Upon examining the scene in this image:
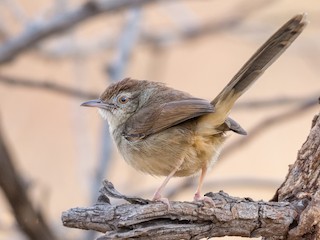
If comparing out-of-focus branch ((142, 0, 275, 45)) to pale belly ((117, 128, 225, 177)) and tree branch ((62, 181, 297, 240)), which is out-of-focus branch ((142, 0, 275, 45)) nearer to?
pale belly ((117, 128, 225, 177))

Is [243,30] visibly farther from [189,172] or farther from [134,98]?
[189,172]

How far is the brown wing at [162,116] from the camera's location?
3.54m

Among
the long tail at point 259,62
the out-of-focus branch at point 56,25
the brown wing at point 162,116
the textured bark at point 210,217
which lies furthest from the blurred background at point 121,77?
the textured bark at point 210,217

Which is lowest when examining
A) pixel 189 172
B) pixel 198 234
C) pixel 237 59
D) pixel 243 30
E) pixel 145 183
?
pixel 198 234

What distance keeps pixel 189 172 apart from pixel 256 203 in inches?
32.7

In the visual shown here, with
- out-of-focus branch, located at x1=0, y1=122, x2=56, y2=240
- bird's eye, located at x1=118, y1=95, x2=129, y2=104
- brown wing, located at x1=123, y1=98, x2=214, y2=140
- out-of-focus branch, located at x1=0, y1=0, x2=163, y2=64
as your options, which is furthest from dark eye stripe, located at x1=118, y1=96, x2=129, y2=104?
out-of-focus branch, located at x1=0, y1=0, x2=163, y2=64

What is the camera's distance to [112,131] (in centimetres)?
424

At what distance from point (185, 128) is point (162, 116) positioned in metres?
0.14

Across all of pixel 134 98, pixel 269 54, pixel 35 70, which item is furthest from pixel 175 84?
pixel 269 54

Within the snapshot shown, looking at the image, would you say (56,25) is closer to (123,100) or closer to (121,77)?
(121,77)

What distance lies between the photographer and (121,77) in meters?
5.91

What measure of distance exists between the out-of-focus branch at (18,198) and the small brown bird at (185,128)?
607mm

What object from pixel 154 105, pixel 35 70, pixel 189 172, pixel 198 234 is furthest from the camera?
pixel 35 70

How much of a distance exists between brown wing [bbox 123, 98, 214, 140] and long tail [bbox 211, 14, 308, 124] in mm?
86
